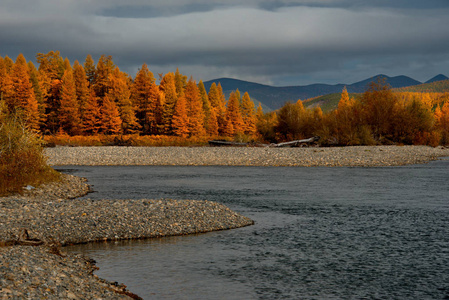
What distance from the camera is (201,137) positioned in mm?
78562

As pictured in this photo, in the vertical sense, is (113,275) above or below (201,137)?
below

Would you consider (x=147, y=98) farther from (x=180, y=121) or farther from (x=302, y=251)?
(x=302, y=251)

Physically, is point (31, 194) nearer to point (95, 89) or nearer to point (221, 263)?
point (221, 263)

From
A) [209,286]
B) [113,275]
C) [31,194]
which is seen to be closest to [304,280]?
[209,286]

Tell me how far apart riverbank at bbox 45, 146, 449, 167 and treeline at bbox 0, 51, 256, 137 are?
24.6 m

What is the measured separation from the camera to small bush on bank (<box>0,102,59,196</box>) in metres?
22.3

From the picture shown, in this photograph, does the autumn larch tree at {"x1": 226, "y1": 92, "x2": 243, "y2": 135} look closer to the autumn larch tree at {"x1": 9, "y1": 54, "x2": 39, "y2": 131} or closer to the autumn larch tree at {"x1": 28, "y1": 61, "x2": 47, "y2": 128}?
the autumn larch tree at {"x1": 28, "y1": 61, "x2": 47, "y2": 128}

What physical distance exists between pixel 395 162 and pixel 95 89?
6008cm

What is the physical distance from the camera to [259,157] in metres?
45.5

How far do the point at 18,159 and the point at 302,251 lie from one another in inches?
673

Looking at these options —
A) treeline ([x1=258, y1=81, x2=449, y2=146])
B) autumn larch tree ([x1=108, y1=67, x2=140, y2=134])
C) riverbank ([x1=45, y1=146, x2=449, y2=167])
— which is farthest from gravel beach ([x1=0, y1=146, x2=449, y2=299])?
autumn larch tree ([x1=108, y1=67, x2=140, y2=134])

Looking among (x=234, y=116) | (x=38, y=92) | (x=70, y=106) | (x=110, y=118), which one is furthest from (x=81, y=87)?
(x=234, y=116)

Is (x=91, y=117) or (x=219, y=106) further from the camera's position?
(x=219, y=106)

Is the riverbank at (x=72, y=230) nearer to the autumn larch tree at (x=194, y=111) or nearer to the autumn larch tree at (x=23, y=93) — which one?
the autumn larch tree at (x=23, y=93)
